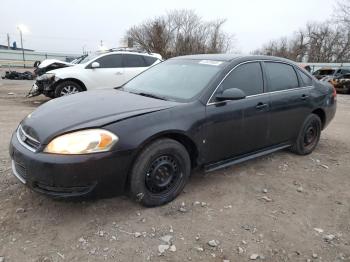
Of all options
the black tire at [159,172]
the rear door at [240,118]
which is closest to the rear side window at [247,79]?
the rear door at [240,118]

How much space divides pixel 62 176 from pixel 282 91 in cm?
312

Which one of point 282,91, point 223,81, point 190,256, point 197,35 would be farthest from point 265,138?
point 197,35

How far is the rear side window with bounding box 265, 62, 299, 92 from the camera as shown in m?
4.38

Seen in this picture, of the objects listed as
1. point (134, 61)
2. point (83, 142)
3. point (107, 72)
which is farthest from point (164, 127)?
point (134, 61)

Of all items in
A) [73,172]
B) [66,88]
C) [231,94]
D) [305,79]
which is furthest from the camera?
[66,88]

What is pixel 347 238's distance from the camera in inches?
119

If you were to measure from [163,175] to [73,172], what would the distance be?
0.95m

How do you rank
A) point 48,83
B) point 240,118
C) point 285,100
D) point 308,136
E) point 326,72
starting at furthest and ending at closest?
point 326,72 → point 48,83 → point 308,136 → point 285,100 → point 240,118

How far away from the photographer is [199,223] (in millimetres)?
3102

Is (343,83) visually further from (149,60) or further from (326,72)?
(149,60)

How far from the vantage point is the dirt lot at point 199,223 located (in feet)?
8.81

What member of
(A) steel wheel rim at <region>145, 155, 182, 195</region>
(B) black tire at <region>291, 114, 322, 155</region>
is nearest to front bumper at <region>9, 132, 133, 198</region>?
(A) steel wheel rim at <region>145, 155, 182, 195</region>

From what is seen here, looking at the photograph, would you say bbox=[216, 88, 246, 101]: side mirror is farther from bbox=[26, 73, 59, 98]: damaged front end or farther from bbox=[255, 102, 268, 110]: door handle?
bbox=[26, 73, 59, 98]: damaged front end

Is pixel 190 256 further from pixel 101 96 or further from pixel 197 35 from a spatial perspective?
pixel 197 35
